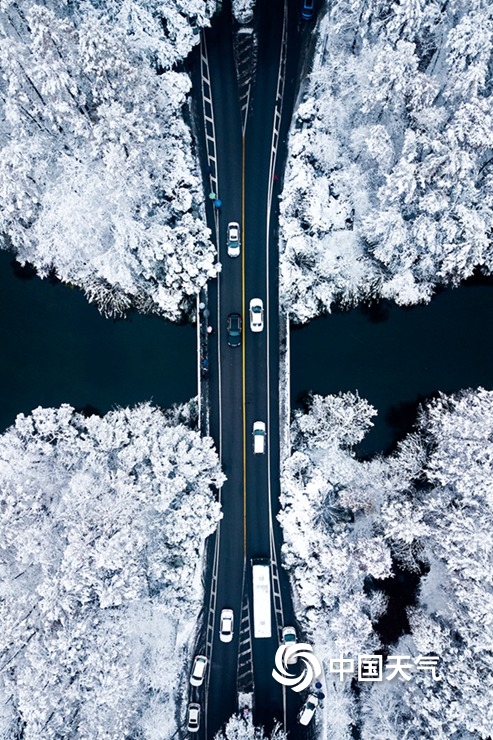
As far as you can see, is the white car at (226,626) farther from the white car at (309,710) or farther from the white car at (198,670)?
the white car at (309,710)

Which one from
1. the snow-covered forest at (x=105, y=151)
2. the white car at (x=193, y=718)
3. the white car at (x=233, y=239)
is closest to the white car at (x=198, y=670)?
the white car at (x=193, y=718)

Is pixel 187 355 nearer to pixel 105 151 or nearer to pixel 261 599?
pixel 105 151

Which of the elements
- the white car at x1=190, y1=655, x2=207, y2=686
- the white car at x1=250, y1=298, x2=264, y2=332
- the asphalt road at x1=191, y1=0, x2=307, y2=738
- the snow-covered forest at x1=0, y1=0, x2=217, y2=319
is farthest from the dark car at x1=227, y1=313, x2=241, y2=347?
the white car at x1=190, y1=655, x2=207, y2=686

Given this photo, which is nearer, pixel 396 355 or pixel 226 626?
pixel 226 626

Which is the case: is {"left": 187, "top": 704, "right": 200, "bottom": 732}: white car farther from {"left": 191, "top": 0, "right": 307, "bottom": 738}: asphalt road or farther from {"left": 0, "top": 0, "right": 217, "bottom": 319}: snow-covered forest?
{"left": 0, "top": 0, "right": 217, "bottom": 319}: snow-covered forest

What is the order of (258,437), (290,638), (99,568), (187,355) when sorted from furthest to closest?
(187,355)
(290,638)
(258,437)
(99,568)

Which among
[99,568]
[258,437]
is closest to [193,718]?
[99,568]
